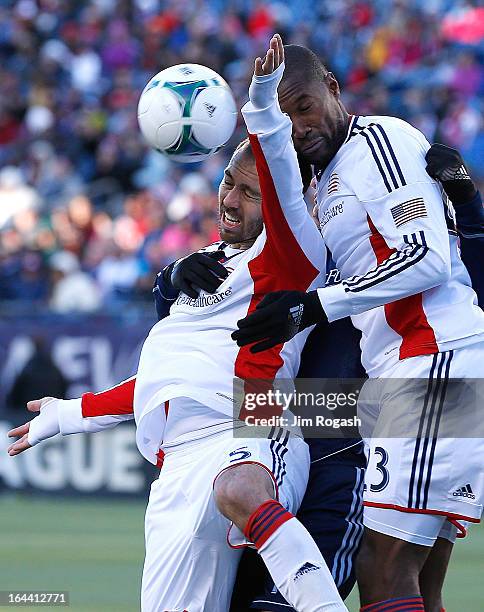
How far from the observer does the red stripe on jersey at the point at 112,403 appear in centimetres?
520

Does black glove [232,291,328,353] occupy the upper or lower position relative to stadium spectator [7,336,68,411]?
lower

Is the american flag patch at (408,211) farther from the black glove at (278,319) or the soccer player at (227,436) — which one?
the black glove at (278,319)

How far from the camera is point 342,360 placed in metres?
5.02

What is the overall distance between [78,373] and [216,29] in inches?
324

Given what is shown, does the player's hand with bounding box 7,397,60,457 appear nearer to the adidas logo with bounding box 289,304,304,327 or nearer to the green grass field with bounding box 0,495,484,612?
the adidas logo with bounding box 289,304,304,327

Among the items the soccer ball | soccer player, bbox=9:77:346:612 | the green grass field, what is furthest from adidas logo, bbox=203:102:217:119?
the green grass field

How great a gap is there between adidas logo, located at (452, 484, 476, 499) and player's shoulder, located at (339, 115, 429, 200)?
111cm

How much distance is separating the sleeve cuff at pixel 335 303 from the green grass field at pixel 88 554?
359cm

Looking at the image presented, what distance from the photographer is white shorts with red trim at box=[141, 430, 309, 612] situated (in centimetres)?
457

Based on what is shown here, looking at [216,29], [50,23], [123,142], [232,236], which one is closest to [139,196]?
[123,142]

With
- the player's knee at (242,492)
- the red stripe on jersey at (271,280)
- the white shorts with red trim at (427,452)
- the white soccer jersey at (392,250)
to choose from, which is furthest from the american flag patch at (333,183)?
the player's knee at (242,492)

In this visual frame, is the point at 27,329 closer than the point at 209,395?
No

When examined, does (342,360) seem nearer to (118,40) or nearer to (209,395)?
(209,395)

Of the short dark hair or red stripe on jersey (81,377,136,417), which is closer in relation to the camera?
the short dark hair
